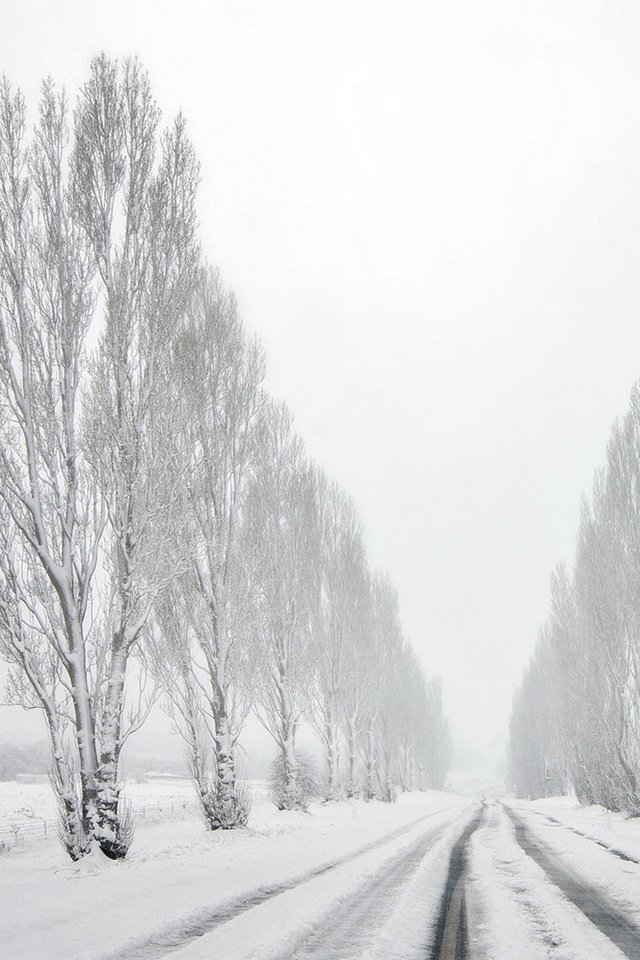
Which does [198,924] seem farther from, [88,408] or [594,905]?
[88,408]

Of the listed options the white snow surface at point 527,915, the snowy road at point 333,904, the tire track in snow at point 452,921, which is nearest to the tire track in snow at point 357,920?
the snowy road at point 333,904

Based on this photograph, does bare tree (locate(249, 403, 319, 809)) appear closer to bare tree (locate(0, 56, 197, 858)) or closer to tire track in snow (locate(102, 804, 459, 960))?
bare tree (locate(0, 56, 197, 858))

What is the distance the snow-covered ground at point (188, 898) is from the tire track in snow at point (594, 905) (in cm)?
192

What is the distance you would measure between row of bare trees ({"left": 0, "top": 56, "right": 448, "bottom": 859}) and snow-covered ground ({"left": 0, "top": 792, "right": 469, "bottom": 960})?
1.38 metres

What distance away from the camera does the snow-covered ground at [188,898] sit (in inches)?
201

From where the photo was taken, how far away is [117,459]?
36.7 ft

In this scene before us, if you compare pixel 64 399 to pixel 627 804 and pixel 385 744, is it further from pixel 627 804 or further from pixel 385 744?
pixel 385 744

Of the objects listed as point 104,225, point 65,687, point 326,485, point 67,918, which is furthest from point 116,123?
point 326,485

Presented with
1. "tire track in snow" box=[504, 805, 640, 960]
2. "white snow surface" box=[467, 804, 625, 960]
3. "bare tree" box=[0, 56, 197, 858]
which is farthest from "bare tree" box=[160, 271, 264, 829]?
"tire track in snow" box=[504, 805, 640, 960]

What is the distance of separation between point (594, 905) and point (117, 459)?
8.86 meters

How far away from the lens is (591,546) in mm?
26922

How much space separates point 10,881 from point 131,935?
4.62 meters

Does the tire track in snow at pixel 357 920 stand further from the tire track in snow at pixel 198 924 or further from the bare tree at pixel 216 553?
the bare tree at pixel 216 553

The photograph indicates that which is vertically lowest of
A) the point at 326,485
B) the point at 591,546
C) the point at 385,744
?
the point at 385,744
